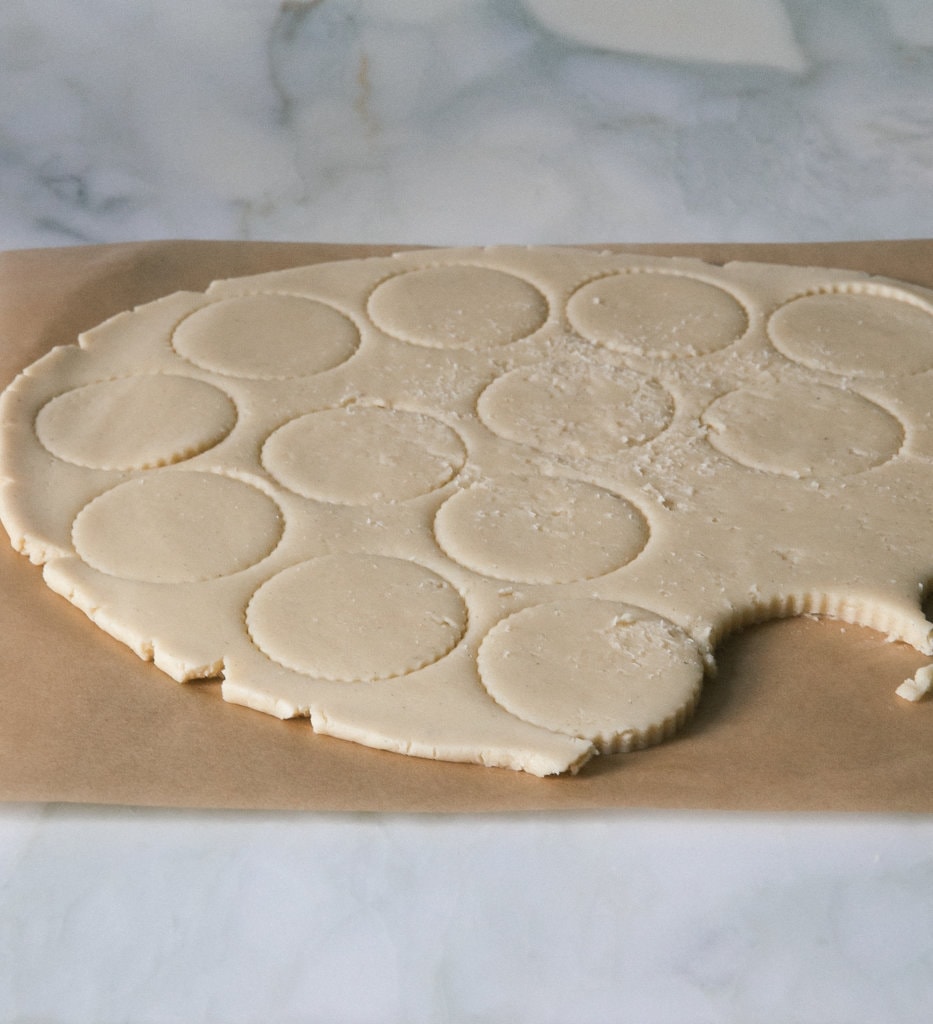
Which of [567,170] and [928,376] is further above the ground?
[928,376]

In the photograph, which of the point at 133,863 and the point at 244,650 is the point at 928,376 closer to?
the point at 244,650

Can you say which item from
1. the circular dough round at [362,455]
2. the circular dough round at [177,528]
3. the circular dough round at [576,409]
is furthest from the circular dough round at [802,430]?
the circular dough round at [177,528]

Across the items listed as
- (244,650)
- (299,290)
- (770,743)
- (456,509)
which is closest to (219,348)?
(299,290)

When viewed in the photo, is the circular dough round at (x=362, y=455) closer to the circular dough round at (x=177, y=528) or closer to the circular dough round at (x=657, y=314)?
the circular dough round at (x=177, y=528)

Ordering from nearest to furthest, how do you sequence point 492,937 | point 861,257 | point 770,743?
point 492,937 → point 770,743 → point 861,257

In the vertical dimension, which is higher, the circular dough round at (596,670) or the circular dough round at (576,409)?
the circular dough round at (596,670)

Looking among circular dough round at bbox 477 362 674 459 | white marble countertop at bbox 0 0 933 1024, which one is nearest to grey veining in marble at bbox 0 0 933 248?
white marble countertop at bbox 0 0 933 1024
